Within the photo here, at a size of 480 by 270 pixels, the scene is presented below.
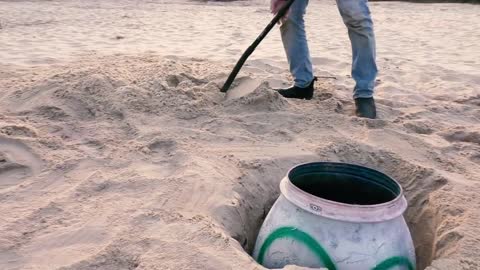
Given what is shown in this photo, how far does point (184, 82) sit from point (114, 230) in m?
1.55

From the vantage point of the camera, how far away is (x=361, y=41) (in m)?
3.00

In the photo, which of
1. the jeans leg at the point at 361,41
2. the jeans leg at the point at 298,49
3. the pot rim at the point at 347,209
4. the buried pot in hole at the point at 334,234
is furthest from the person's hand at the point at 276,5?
the pot rim at the point at 347,209

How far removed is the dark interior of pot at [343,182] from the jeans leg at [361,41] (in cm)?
112

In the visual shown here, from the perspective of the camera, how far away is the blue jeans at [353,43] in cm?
294

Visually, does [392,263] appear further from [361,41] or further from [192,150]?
A: [361,41]

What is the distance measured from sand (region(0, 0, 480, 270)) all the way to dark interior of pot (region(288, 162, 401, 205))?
0.82 ft

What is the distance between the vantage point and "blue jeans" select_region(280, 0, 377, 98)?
9.66 ft

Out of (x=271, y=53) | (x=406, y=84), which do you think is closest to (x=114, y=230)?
(x=406, y=84)

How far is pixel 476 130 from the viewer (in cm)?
302

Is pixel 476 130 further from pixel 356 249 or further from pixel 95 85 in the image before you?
pixel 95 85

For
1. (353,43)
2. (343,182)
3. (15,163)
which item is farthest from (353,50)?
(15,163)

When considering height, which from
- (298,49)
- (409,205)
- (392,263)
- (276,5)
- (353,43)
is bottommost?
(409,205)

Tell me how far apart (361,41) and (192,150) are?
115cm

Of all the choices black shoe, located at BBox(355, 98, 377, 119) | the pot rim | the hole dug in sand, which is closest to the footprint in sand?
the hole dug in sand
